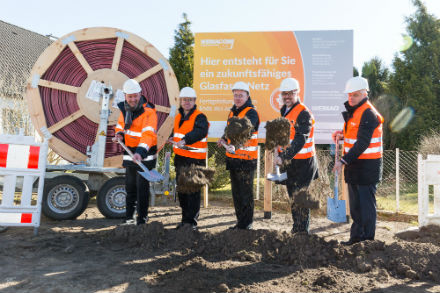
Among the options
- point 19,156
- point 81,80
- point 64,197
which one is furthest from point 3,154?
point 81,80

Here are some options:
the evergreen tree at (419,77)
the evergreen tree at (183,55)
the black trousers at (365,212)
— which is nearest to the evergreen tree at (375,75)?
the evergreen tree at (419,77)

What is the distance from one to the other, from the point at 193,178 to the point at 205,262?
1.27 m

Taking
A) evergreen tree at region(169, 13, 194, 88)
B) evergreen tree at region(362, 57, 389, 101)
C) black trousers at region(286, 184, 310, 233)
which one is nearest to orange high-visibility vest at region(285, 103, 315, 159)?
black trousers at region(286, 184, 310, 233)

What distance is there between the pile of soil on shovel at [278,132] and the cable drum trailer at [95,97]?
266 centimetres

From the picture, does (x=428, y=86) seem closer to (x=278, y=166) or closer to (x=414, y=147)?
(x=414, y=147)

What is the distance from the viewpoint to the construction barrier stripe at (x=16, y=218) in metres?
4.52

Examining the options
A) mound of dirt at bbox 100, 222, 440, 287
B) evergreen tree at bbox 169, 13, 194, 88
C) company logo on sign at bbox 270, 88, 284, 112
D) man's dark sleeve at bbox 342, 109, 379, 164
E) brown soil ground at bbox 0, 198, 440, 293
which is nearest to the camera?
brown soil ground at bbox 0, 198, 440, 293

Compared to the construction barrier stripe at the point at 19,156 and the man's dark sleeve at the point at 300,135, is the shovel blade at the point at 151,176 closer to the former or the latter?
the construction barrier stripe at the point at 19,156

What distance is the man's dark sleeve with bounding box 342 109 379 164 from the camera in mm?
4246

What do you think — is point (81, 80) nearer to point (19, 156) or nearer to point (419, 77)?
point (19, 156)

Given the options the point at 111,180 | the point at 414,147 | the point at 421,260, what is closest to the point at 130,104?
the point at 111,180

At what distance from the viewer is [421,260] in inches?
Result: 143

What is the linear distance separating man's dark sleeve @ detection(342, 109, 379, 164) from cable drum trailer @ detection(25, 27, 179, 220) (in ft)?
11.3

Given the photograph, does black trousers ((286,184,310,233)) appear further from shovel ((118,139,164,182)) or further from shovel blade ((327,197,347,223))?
shovel ((118,139,164,182))
